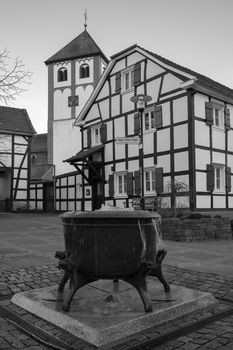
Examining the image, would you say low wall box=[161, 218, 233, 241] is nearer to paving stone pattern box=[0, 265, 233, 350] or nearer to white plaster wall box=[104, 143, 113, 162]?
paving stone pattern box=[0, 265, 233, 350]

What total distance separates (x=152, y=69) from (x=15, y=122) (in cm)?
1397

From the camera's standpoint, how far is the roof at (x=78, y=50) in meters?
37.6

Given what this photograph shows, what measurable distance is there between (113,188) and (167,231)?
918cm

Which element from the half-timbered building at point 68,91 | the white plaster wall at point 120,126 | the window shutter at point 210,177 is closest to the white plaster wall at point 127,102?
the white plaster wall at point 120,126

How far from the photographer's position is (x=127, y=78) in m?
20.5

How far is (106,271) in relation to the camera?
12.2ft

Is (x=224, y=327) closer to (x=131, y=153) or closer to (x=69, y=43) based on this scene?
(x=131, y=153)

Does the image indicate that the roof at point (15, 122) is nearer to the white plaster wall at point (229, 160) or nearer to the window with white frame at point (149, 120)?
the window with white frame at point (149, 120)

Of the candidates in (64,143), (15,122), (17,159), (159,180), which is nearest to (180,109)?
(159,180)

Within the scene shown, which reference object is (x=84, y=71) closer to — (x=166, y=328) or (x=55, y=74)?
(x=55, y=74)

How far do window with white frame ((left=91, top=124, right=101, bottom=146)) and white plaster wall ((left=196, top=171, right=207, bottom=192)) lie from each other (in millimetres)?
7601

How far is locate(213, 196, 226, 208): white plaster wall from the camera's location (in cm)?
1720

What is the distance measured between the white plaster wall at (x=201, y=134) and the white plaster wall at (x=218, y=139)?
462 mm

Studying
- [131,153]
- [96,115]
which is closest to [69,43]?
[96,115]
